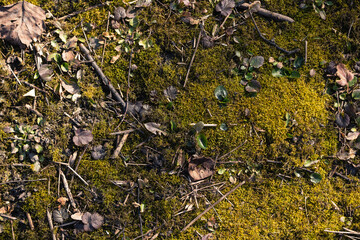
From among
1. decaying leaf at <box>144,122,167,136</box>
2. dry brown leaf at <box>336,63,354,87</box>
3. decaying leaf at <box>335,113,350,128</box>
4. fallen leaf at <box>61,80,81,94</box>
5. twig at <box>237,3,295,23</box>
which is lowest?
decaying leaf at <box>335,113,350,128</box>

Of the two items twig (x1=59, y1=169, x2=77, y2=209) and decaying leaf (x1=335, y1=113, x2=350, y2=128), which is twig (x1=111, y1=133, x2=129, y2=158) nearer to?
twig (x1=59, y1=169, x2=77, y2=209)

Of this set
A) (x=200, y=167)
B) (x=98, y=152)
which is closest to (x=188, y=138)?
(x=200, y=167)

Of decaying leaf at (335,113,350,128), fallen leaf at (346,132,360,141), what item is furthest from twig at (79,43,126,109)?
fallen leaf at (346,132,360,141)

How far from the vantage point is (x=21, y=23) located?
2.84 m

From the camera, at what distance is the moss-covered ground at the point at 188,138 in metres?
2.84

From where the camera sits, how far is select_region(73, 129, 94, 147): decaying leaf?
2.83 meters

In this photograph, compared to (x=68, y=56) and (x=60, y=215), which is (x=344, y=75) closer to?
(x=68, y=56)

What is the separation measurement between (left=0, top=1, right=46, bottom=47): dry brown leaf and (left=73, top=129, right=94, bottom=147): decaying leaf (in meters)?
1.14

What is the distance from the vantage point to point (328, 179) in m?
2.98

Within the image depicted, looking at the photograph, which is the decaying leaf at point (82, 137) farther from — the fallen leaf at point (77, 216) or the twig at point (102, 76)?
the fallen leaf at point (77, 216)

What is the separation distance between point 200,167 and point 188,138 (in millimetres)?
347

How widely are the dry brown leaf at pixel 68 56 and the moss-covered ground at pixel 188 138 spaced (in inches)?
7.0

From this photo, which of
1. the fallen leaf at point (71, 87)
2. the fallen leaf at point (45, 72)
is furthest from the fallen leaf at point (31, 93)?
the fallen leaf at point (71, 87)

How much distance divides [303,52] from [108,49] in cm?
230
